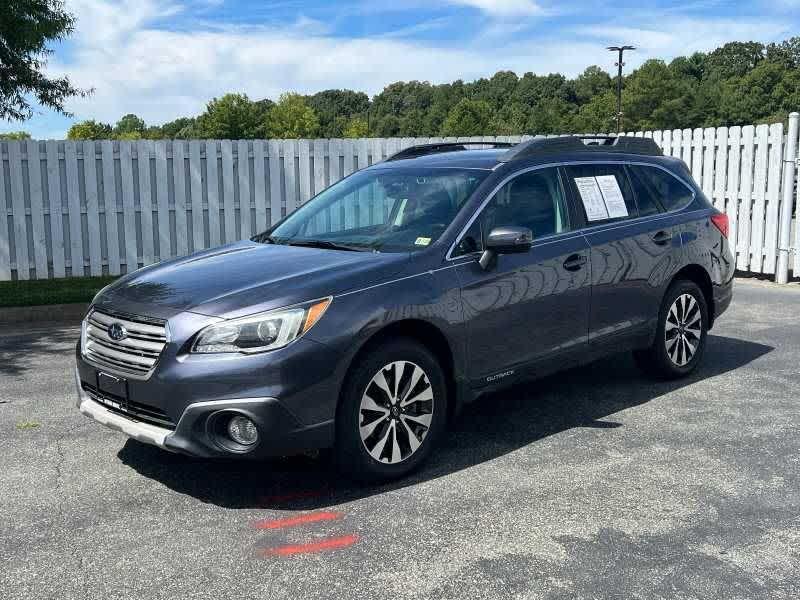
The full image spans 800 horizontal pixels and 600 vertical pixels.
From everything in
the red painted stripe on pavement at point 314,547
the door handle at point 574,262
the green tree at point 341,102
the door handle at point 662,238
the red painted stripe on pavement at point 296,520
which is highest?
the green tree at point 341,102

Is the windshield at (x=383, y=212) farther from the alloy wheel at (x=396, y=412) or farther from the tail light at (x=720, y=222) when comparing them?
the tail light at (x=720, y=222)

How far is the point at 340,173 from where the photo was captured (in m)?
14.2

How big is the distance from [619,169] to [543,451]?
232cm

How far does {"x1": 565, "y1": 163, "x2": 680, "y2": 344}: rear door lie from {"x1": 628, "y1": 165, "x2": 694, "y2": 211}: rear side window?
8cm

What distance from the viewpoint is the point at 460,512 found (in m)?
4.33

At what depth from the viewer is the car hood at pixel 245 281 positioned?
4.41 meters

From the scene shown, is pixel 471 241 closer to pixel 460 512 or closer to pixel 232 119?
pixel 460 512

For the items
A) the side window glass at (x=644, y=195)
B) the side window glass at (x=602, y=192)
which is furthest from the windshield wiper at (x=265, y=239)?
the side window glass at (x=644, y=195)

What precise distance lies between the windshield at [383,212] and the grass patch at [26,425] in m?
1.91

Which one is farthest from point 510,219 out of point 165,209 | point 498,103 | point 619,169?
point 498,103

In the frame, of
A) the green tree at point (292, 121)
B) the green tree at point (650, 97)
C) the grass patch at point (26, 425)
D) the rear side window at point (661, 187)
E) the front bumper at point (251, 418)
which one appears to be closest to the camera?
the front bumper at point (251, 418)

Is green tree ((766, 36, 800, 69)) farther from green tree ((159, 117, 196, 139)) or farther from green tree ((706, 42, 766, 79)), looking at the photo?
green tree ((159, 117, 196, 139))

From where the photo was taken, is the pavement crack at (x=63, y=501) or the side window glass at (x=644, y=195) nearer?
the pavement crack at (x=63, y=501)

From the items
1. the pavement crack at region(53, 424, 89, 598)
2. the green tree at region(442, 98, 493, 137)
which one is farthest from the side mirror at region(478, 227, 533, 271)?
the green tree at region(442, 98, 493, 137)
